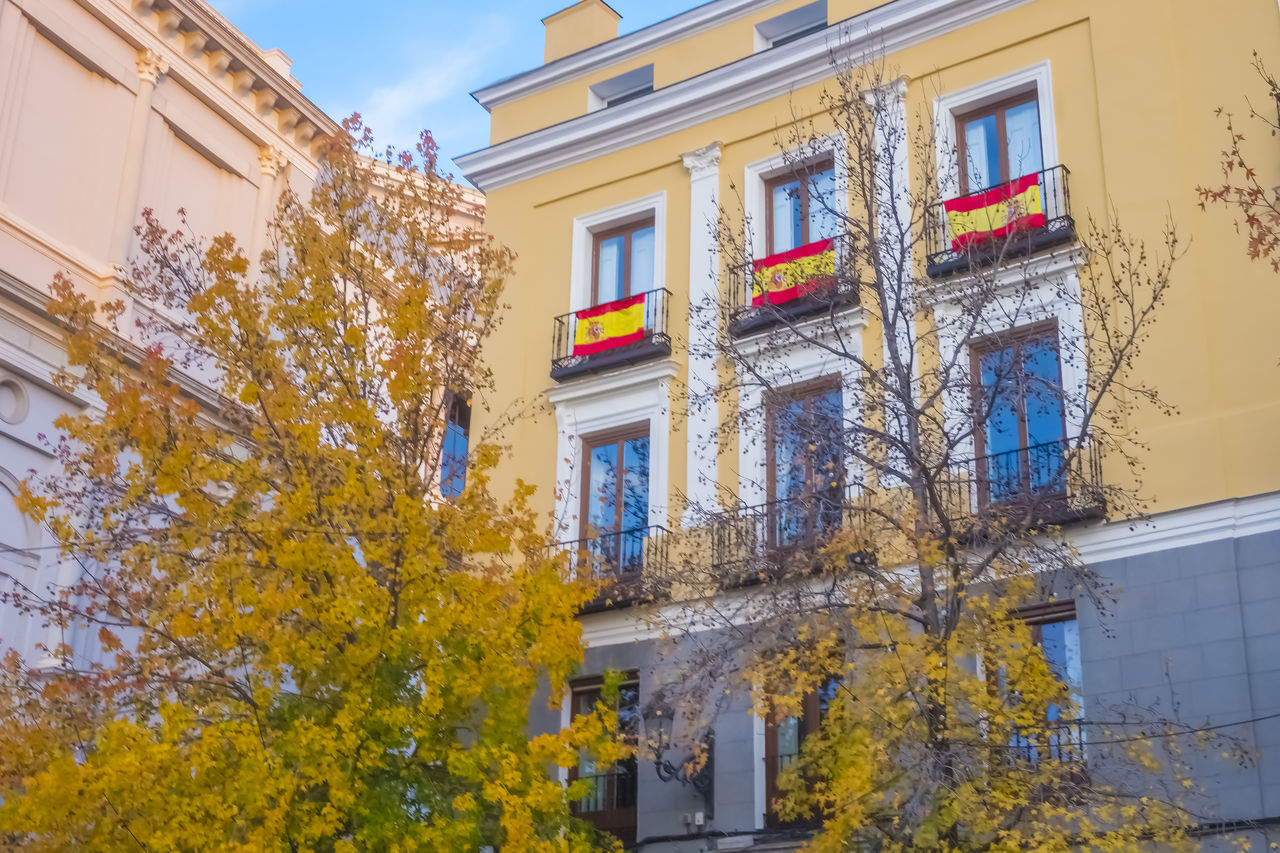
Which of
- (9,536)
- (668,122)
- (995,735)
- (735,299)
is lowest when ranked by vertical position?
(995,735)

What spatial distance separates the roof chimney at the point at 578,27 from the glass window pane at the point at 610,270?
3.87 metres

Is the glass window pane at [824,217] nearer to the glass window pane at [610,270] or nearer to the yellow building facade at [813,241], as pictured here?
the yellow building facade at [813,241]

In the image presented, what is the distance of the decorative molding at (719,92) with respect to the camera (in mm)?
20688

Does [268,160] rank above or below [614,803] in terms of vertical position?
above

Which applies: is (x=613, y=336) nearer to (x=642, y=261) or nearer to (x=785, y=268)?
(x=642, y=261)

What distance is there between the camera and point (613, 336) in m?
21.8

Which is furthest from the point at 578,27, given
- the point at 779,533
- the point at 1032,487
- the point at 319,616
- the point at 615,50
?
the point at 319,616

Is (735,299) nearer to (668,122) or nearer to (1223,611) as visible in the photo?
(668,122)

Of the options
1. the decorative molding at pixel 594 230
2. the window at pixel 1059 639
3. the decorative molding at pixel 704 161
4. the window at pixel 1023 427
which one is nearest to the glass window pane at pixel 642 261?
the decorative molding at pixel 594 230

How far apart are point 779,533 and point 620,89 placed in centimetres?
898

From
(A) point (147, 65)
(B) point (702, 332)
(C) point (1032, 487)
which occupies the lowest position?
(C) point (1032, 487)

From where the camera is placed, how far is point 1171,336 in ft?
56.6

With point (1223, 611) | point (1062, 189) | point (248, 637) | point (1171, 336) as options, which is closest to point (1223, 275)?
point (1171, 336)

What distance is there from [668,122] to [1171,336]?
8778mm
